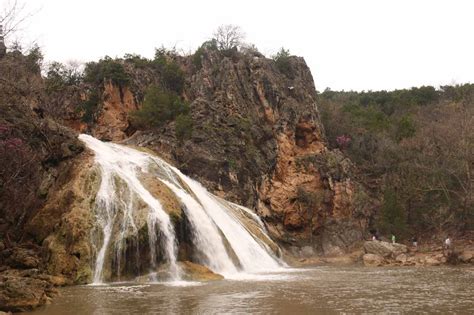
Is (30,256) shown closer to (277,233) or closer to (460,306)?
(460,306)

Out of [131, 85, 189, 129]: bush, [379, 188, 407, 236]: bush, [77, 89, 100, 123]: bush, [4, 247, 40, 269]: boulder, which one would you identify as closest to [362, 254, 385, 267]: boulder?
[379, 188, 407, 236]: bush

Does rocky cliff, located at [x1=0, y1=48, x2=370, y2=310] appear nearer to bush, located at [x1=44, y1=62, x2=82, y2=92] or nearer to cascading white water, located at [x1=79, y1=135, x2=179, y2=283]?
cascading white water, located at [x1=79, y1=135, x2=179, y2=283]

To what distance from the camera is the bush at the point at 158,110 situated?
39656mm

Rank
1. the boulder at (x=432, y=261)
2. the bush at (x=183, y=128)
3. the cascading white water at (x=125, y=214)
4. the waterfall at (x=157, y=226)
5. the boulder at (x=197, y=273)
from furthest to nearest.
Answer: the bush at (x=183, y=128) < the boulder at (x=432, y=261) < the cascading white water at (x=125, y=214) < the waterfall at (x=157, y=226) < the boulder at (x=197, y=273)

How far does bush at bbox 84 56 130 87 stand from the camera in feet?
147

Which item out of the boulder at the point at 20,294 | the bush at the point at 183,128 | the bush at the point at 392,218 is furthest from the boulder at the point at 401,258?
the boulder at the point at 20,294

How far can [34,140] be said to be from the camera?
955 inches

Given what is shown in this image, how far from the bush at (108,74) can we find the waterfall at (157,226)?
17.1 metres

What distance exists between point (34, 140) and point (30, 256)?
781 centimetres

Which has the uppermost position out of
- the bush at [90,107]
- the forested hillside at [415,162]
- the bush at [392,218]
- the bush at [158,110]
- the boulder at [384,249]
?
the bush at [90,107]

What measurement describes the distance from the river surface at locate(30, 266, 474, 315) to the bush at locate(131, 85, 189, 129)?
23119mm

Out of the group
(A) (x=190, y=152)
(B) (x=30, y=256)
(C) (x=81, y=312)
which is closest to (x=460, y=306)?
(C) (x=81, y=312)

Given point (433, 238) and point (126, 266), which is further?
point (433, 238)

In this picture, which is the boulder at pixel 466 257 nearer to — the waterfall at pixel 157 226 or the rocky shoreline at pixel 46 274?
the rocky shoreline at pixel 46 274
